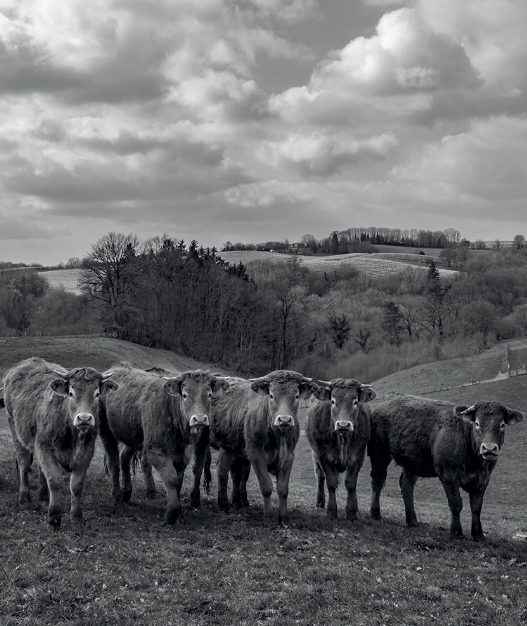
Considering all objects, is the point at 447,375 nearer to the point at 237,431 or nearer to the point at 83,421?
the point at 237,431

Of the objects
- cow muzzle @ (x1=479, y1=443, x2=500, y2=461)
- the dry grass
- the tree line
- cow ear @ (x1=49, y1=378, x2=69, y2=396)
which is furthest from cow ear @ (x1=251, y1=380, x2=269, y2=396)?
the dry grass

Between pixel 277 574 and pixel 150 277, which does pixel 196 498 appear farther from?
pixel 150 277

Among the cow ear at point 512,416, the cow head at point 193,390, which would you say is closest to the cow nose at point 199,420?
the cow head at point 193,390

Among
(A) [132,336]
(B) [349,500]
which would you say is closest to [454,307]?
(A) [132,336]

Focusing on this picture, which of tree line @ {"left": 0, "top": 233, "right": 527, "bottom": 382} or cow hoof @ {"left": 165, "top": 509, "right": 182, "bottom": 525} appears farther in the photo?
tree line @ {"left": 0, "top": 233, "right": 527, "bottom": 382}

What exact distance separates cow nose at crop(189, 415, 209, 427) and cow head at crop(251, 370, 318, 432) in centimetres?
150

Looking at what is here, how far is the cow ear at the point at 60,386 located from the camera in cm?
1320

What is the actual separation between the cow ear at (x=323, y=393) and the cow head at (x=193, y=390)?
2469 mm

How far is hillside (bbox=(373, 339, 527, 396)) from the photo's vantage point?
233ft

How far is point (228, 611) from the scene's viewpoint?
8.78 metres

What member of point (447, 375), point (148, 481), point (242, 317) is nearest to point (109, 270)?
point (242, 317)

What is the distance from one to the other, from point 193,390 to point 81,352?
58.0m

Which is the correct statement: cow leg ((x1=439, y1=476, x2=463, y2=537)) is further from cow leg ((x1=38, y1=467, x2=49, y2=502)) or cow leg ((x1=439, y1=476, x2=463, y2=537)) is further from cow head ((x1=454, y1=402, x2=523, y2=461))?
cow leg ((x1=38, y1=467, x2=49, y2=502))

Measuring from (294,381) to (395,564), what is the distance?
4.54m
